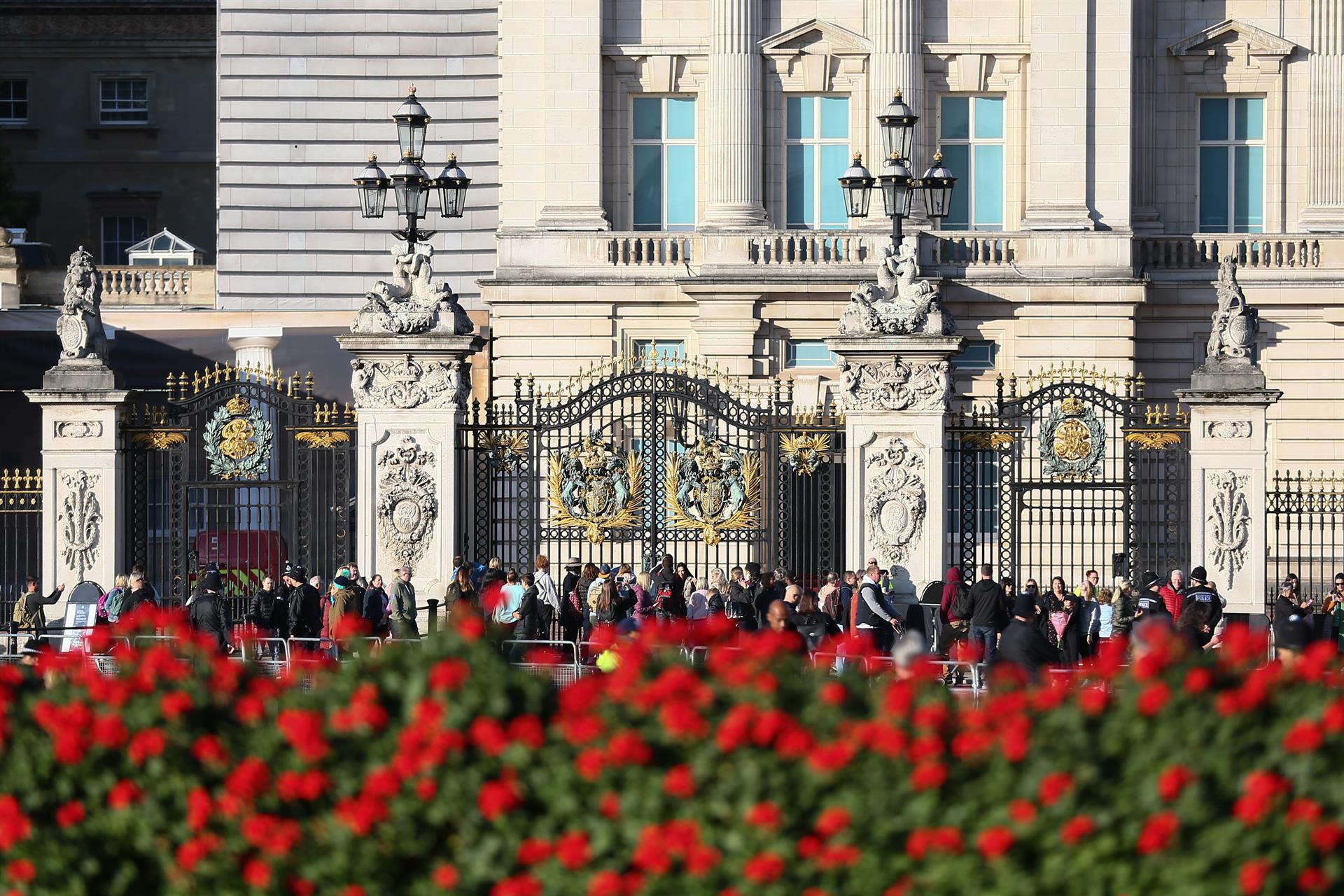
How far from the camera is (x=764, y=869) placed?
28.4ft

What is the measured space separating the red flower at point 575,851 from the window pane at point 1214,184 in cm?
3227

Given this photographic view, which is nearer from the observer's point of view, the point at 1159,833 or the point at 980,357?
the point at 1159,833

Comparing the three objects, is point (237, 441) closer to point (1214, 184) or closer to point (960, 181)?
point (960, 181)

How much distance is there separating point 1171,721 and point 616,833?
225 centimetres

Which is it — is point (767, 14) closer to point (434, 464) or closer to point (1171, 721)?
point (434, 464)

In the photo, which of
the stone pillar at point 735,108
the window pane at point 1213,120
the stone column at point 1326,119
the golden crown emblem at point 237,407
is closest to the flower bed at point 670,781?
the golden crown emblem at point 237,407

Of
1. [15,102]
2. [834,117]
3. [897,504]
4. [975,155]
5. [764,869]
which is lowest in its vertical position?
[764,869]

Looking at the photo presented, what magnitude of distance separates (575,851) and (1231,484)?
51.2 feet

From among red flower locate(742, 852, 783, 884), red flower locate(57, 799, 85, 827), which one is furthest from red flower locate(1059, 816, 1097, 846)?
red flower locate(57, 799, 85, 827)

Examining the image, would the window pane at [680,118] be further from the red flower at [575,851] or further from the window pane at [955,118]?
the red flower at [575,851]

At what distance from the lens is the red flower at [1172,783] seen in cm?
848

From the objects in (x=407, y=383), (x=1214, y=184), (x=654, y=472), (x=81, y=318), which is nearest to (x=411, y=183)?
(x=407, y=383)

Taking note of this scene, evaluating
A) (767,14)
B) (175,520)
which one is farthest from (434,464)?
(767,14)

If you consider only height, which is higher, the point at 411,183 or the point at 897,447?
the point at 411,183
